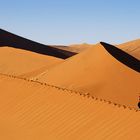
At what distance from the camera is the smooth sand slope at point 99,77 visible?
16266 mm

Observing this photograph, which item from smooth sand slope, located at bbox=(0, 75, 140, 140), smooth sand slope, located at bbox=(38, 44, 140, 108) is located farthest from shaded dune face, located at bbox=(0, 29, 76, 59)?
smooth sand slope, located at bbox=(0, 75, 140, 140)

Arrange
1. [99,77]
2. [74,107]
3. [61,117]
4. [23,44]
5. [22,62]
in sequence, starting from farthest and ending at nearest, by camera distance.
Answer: [23,44] → [22,62] → [99,77] → [74,107] → [61,117]

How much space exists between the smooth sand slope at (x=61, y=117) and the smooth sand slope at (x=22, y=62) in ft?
49.6

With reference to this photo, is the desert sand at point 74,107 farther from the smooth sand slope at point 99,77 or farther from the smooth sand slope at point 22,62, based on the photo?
the smooth sand slope at point 22,62

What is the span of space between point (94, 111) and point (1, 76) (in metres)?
5.76

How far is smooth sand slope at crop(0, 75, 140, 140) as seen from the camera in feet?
26.3

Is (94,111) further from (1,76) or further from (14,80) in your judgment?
(1,76)

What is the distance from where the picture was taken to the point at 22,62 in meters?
28.9

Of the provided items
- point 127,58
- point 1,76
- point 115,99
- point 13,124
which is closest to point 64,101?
point 13,124

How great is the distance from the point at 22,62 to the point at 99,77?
39.2ft

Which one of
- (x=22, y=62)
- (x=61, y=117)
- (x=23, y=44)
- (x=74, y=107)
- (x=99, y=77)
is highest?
(x=23, y=44)

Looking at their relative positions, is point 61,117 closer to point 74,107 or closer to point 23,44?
point 74,107

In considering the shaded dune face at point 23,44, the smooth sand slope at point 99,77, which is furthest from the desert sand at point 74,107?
the shaded dune face at point 23,44

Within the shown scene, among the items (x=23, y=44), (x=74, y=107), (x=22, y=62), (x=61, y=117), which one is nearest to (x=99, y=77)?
(x=74, y=107)
